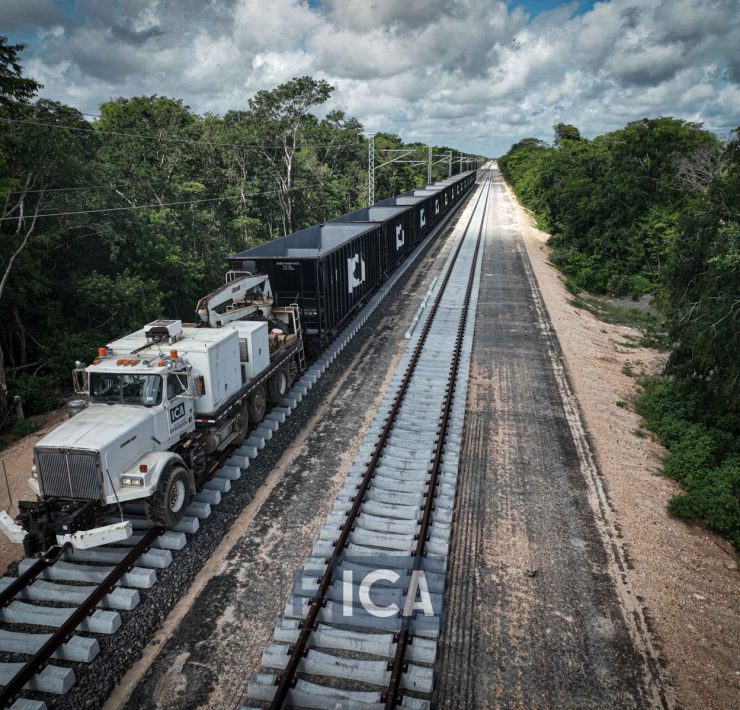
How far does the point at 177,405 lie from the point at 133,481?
1.86m

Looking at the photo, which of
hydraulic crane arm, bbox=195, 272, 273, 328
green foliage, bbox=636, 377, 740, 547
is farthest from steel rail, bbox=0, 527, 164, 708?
green foliage, bbox=636, 377, 740, 547

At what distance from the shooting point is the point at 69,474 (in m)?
8.61

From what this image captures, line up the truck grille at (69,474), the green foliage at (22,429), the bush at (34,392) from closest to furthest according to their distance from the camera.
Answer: the truck grille at (69,474)
the green foliage at (22,429)
the bush at (34,392)

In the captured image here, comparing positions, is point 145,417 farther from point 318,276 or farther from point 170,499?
point 318,276

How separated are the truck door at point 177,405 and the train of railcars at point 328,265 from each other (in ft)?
23.3

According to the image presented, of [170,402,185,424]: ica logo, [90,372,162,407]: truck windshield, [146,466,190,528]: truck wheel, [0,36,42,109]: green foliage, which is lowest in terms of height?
[146,466,190,528]: truck wheel

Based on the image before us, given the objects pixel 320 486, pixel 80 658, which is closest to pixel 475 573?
pixel 320 486

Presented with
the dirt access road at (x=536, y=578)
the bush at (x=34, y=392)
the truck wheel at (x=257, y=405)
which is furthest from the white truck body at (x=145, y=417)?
the bush at (x=34, y=392)

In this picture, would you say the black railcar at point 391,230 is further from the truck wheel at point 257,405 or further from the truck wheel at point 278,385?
the truck wheel at point 257,405

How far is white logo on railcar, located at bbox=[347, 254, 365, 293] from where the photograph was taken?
20.5 m

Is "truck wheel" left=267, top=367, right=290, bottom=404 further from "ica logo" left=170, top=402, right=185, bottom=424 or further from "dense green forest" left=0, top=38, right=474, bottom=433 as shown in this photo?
"dense green forest" left=0, top=38, right=474, bottom=433

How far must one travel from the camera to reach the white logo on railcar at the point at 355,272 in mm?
20547

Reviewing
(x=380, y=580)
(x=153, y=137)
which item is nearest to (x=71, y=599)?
(x=380, y=580)

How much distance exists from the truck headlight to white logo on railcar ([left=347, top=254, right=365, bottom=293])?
12.9m
